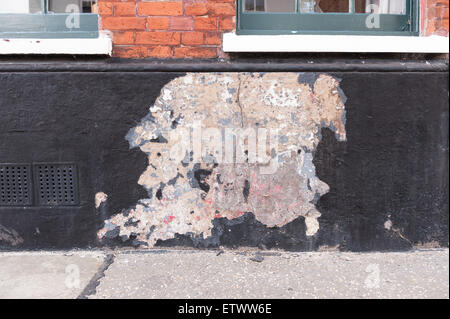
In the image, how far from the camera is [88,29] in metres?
3.09

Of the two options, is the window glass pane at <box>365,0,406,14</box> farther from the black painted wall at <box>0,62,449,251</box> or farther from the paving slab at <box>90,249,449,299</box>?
the paving slab at <box>90,249,449,299</box>

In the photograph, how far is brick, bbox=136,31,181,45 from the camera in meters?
2.95

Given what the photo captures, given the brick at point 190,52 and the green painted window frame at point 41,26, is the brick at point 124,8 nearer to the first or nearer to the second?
the green painted window frame at point 41,26

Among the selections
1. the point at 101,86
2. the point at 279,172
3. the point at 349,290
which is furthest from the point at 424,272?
the point at 101,86

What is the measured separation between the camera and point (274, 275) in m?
2.67

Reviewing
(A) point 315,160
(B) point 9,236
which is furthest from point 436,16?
(B) point 9,236

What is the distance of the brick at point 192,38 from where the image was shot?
2953 mm

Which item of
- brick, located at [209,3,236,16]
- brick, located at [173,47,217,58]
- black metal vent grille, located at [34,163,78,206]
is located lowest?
black metal vent grille, located at [34,163,78,206]

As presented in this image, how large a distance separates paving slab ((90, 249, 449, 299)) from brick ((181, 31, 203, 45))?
160 centimetres

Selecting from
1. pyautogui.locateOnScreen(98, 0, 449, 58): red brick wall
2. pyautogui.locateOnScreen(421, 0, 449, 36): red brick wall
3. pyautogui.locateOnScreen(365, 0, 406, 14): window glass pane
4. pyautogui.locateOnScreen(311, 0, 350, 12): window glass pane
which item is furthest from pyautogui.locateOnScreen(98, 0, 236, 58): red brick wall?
pyautogui.locateOnScreen(421, 0, 449, 36): red brick wall

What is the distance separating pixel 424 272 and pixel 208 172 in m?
1.67

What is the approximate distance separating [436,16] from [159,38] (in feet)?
6.82

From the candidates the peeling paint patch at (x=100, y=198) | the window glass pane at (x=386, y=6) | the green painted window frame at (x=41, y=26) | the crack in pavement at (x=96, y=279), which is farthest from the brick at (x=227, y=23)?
the crack in pavement at (x=96, y=279)

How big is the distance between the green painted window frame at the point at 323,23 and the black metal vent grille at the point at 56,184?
1708mm
